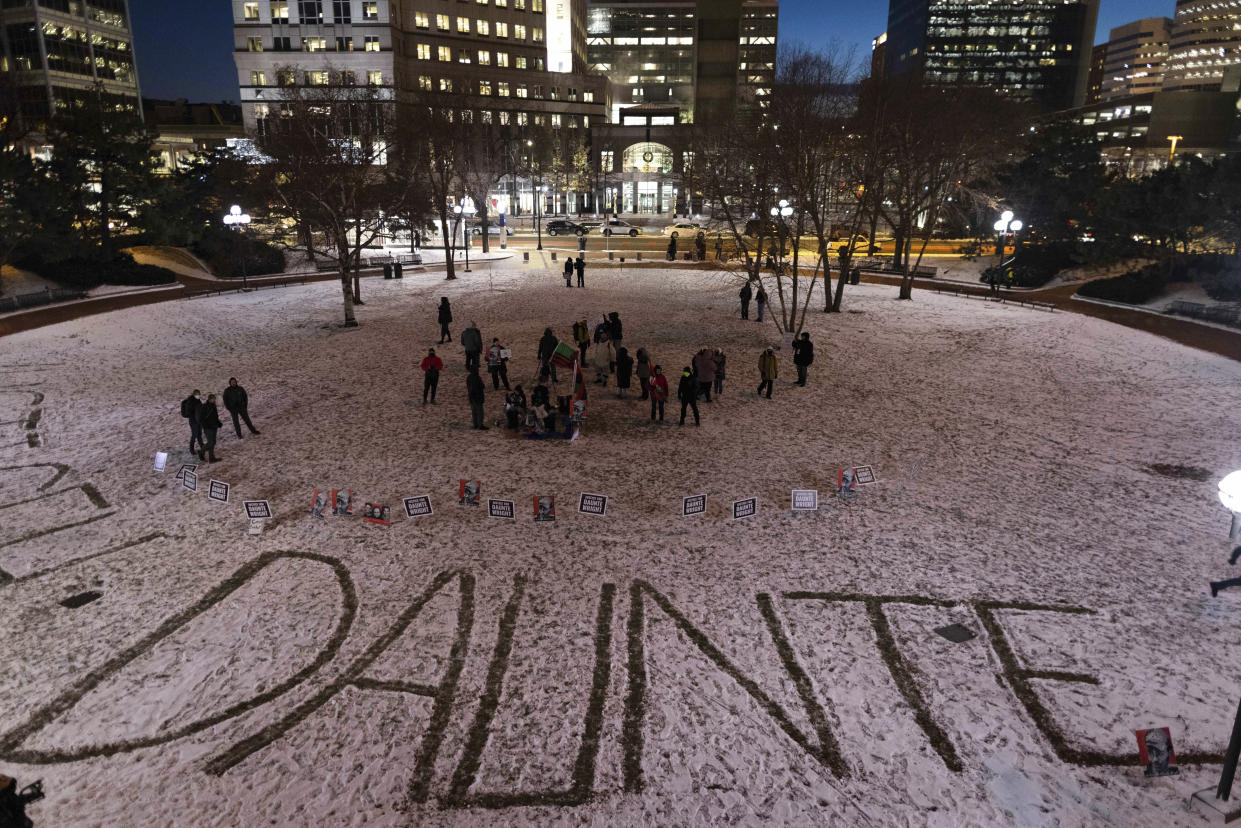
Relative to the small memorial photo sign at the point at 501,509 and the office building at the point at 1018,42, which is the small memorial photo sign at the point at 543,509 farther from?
the office building at the point at 1018,42

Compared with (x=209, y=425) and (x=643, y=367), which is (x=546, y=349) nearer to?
(x=643, y=367)

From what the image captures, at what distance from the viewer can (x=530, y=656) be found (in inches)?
375

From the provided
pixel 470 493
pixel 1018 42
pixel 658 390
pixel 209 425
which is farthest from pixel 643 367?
pixel 1018 42

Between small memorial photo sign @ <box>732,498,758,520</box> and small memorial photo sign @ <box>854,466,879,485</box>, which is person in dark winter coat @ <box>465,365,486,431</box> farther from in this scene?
small memorial photo sign @ <box>854,466,879,485</box>

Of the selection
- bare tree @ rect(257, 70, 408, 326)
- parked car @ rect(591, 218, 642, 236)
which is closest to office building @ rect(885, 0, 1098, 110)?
parked car @ rect(591, 218, 642, 236)

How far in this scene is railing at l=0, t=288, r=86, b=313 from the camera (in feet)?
108

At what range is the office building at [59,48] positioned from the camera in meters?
79.3

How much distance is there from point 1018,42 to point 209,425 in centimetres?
20327

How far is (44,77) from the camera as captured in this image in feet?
264

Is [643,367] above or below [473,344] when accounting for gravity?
below

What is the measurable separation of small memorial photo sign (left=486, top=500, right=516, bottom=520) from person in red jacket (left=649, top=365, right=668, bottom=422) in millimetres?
6133

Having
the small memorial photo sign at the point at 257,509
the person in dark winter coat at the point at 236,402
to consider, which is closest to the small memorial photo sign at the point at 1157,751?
the small memorial photo sign at the point at 257,509

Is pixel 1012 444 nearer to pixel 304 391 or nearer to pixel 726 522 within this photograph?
pixel 726 522

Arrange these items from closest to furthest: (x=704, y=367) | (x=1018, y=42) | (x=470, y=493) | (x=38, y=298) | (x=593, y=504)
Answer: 1. (x=593, y=504)
2. (x=470, y=493)
3. (x=704, y=367)
4. (x=38, y=298)
5. (x=1018, y=42)
